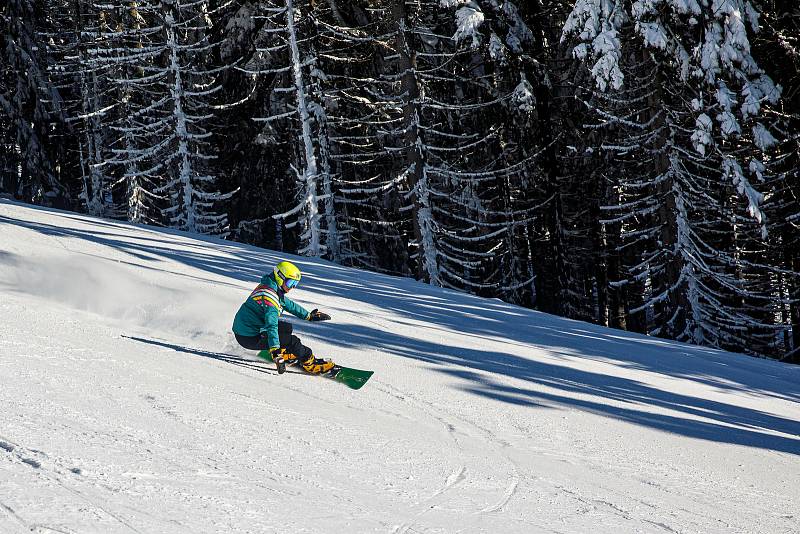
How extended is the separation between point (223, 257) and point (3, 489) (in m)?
12.0

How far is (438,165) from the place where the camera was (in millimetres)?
25766

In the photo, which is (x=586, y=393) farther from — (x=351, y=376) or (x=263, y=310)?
(x=263, y=310)

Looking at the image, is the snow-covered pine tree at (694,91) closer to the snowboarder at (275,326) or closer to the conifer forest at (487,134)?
the conifer forest at (487,134)

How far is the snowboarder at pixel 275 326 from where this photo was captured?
8773 millimetres

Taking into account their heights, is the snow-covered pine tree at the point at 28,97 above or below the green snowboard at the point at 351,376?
above

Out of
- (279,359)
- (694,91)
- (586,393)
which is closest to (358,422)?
(279,359)

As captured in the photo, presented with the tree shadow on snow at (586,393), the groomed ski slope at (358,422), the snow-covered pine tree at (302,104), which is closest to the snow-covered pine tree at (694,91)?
the groomed ski slope at (358,422)

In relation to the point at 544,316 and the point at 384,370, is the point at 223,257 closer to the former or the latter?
the point at 544,316

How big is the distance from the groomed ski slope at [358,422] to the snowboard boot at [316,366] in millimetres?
186

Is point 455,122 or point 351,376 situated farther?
point 455,122

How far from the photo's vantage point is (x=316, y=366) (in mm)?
8781

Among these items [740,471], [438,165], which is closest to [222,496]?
[740,471]

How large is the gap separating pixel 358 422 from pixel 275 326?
203cm

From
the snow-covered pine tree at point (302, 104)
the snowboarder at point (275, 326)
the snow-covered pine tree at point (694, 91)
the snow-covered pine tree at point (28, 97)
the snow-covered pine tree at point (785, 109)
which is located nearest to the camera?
the snowboarder at point (275, 326)
